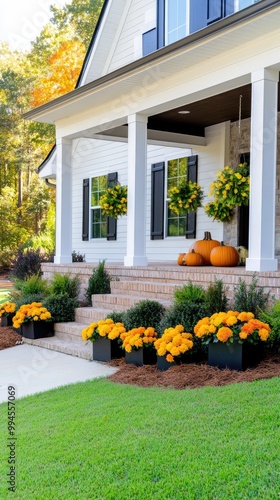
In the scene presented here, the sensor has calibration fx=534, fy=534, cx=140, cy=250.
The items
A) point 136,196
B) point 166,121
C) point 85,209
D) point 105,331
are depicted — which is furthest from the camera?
point 85,209

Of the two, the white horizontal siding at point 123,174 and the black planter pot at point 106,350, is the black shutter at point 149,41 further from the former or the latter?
the black planter pot at point 106,350

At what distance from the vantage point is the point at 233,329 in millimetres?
4949

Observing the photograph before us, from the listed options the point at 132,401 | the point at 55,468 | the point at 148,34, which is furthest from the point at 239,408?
the point at 148,34

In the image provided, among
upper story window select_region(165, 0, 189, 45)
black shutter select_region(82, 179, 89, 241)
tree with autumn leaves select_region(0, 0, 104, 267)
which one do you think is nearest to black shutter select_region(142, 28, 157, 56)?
upper story window select_region(165, 0, 189, 45)

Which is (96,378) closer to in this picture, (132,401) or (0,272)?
(132,401)

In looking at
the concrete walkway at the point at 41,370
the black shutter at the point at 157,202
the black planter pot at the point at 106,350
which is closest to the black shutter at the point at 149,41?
the black shutter at the point at 157,202

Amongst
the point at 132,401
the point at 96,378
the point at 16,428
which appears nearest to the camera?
the point at 16,428

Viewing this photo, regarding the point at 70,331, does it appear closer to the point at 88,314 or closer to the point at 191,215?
the point at 88,314

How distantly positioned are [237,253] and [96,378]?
10.3 ft

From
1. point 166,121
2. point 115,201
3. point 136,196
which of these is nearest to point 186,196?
point 136,196

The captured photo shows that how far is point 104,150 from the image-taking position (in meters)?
13.0

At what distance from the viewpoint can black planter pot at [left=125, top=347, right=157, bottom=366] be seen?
18.2 feet

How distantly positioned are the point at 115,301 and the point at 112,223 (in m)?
5.31

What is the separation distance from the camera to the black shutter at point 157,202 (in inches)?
442
